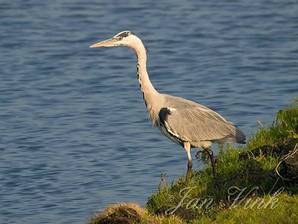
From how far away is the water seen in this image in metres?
13.6

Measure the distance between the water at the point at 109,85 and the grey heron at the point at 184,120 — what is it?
1020 mm

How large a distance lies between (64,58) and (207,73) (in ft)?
10.0

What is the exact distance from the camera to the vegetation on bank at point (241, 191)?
920cm

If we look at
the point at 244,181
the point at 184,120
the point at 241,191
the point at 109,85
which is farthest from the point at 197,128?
the point at 109,85

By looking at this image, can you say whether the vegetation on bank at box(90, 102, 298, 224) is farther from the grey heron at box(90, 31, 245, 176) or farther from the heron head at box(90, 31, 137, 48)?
the heron head at box(90, 31, 137, 48)

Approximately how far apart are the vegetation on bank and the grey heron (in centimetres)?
21

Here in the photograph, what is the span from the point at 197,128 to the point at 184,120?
0.18 metres

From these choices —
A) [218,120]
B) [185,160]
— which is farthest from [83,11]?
[218,120]

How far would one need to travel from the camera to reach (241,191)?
33.1ft

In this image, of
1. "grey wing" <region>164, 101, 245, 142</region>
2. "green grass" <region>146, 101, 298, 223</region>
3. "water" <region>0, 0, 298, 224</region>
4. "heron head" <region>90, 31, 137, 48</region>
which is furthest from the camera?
"water" <region>0, 0, 298, 224</region>

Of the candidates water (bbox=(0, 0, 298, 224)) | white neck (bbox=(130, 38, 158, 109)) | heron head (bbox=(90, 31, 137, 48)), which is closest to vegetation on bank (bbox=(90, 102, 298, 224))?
white neck (bbox=(130, 38, 158, 109))

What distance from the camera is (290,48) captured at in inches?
794

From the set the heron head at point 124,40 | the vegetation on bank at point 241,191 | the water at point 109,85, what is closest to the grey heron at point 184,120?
the heron head at point 124,40

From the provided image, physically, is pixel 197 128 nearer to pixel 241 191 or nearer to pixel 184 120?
pixel 184 120
